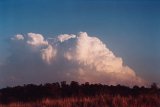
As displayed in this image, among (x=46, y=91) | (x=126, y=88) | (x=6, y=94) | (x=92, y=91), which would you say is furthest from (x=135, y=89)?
(x=6, y=94)

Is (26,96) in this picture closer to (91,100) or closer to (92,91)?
(92,91)

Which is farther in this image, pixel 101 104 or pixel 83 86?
pixel 83 86

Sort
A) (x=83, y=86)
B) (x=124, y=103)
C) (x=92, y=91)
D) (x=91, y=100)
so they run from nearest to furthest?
(x=124, y=103) → (x=91, y=100) → (x=92, y=91) → (x=83, y=86)

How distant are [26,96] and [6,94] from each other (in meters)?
3.15

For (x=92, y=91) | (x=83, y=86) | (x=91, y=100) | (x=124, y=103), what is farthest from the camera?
(x=83, y=86)

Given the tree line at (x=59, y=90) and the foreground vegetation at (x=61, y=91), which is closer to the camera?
the foreground vegetation at (x=61, y=91)

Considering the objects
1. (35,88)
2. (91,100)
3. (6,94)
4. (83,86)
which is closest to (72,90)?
(83,86)

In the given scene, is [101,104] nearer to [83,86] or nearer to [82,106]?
[82,106]

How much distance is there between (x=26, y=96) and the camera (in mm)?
38062

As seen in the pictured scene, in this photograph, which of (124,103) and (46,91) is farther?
(46,91)

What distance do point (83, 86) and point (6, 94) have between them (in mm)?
7311

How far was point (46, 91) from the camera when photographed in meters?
38.3

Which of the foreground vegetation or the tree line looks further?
the tree line

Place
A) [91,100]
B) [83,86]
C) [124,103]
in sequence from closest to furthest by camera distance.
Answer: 1. [124,103]
2. [91,100]
3. [83,86]
